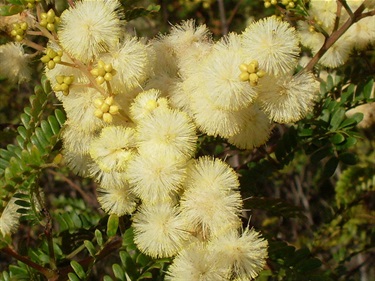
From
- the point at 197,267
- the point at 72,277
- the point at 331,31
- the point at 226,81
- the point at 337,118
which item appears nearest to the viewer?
the point at 197,267

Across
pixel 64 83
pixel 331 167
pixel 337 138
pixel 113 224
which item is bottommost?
pixel 113 224

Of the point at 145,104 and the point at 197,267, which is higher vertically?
the point at 145,104

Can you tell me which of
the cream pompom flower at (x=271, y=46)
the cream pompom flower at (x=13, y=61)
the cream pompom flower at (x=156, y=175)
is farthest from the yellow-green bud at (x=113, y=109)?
the cream pompom flower at (x=13, y=61)

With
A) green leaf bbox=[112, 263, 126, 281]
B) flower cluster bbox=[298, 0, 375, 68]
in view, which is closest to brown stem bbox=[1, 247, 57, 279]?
green leaf bbox=[112, 263, 126, 281]

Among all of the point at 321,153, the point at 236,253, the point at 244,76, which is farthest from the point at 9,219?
the point at 321,153

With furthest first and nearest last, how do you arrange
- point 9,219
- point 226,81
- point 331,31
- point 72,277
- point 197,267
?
point 331,31, point 9,219, point 72,277, point 226,81, point 197,267

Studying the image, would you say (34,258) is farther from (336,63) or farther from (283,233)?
(283,233)

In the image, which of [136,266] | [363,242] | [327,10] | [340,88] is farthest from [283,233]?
[136,266]

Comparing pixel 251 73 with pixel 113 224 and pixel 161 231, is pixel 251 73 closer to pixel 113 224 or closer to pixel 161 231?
pixel 161 231

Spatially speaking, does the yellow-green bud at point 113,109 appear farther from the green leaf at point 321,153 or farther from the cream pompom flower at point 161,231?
the green leaf at point 321,153
